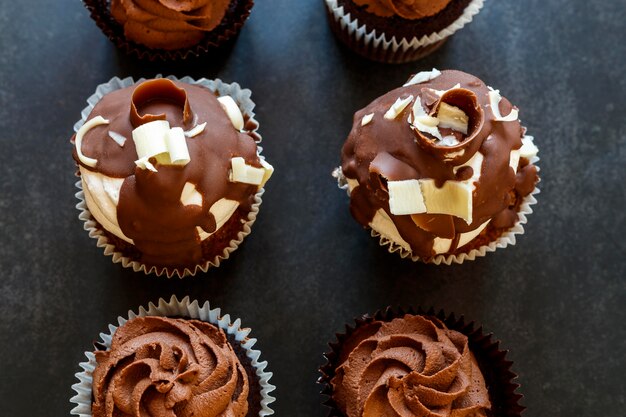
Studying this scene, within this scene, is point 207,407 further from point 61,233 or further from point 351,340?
point 61,233

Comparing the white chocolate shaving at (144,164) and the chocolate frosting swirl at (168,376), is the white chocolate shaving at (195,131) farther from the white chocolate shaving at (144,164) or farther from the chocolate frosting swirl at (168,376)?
the chocolate frosting swirl at (168,376)

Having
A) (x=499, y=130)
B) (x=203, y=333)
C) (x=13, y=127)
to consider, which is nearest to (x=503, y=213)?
(x=499, y=130)

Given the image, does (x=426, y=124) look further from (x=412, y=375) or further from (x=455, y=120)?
(x=412, y=375)

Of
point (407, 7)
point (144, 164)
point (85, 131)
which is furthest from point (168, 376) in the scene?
point (407, 7)

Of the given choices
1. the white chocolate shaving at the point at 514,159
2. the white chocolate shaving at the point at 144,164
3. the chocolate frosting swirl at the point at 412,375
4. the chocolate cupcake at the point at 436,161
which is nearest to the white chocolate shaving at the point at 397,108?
the chocolate cupcake at the point at 436,161

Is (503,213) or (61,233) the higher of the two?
(503,213)
